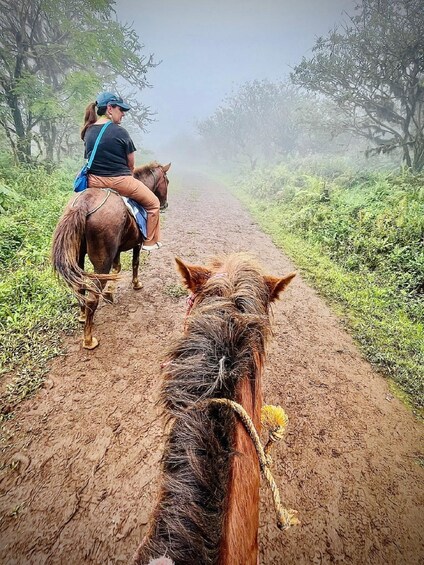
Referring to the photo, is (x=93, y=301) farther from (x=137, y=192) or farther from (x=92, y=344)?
(x=137, y=192)

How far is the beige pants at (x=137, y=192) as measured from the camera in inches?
142

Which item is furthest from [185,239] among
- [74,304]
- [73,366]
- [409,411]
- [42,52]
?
[42,52]

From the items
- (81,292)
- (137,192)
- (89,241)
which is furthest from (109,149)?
(81,292)

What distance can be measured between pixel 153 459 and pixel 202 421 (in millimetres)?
1645

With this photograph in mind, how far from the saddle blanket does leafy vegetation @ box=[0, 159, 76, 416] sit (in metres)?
1.57

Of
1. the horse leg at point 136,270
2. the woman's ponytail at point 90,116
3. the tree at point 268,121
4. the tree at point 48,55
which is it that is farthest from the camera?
the tree at point 268,121

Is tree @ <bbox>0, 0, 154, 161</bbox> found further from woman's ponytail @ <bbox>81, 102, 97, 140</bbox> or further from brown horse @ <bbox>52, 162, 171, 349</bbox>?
brown horse @ <bbox>52, 162, 171, 349</bbox>

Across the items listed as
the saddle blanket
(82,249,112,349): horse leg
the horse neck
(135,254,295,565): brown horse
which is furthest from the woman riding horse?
the horse neck

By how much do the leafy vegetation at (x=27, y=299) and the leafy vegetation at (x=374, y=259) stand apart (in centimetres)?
429

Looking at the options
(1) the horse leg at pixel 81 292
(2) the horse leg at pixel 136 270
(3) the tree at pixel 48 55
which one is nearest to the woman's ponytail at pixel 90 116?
(1) the horse leg at pixel 81 292

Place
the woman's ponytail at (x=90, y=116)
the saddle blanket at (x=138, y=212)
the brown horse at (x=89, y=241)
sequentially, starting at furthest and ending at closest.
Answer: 1. the saddle blanket at (x=138, y=212)
2. the woman's ponytail at (x=90, y=116)
3. the brown horse at (x=89, y=241)

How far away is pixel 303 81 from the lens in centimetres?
1677

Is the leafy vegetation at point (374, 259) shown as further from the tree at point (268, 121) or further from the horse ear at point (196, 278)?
the tree at point (268, 121)

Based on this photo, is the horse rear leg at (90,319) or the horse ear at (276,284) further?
the horse rear leg at (90,319)
